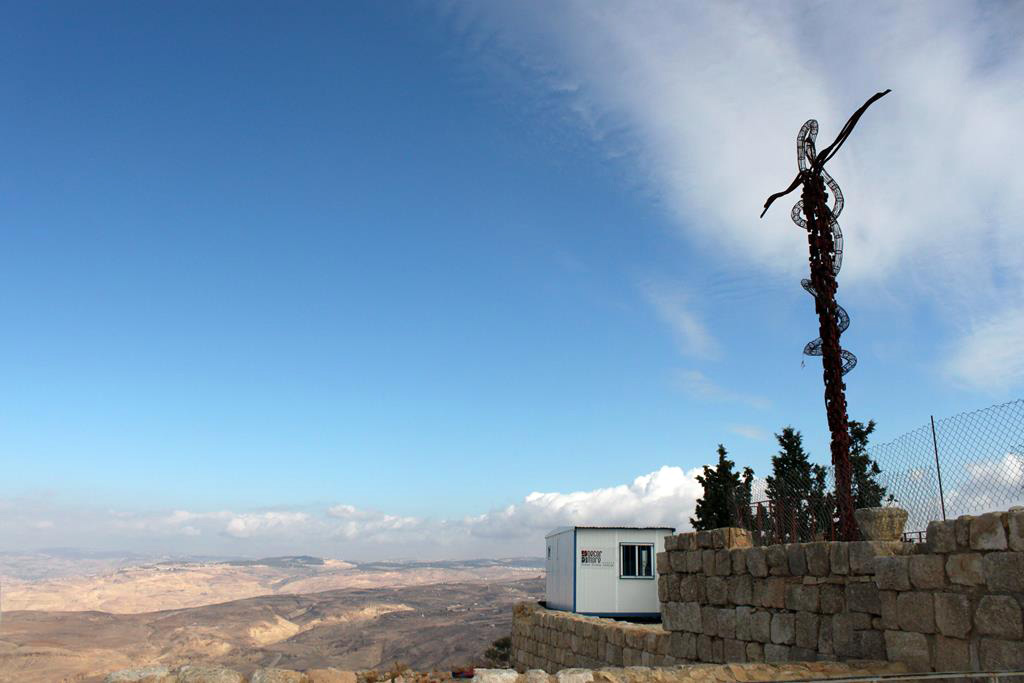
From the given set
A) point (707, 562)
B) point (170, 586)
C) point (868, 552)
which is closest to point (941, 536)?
point (868, 552)

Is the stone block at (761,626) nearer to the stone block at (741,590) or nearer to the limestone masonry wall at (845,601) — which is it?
the limestone masonry wall at (845,601)

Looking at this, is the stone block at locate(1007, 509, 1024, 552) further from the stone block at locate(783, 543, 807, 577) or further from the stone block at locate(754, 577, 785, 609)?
the stone block at locate(754, 577, 785, 609)

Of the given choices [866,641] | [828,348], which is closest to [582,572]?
[828,348]

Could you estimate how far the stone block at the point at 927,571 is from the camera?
6.71 metres

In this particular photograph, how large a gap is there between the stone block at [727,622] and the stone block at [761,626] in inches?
16.0

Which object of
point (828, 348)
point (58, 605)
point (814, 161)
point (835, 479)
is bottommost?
point (58, 605)

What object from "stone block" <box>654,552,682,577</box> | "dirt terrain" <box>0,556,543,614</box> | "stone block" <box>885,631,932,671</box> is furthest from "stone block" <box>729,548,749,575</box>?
"dirt terrain" <box>0,556,543,614</box>

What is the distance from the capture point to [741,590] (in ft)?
31.5

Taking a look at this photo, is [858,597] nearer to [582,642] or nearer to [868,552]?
[868,552]

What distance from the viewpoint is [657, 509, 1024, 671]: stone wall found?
20.2ft

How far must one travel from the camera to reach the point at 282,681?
616 cm

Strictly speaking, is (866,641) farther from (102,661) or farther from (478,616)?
(478,616)

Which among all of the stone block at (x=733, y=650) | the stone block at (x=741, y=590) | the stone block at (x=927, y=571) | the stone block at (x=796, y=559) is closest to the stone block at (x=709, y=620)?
the stone block at (x=733, y=650)

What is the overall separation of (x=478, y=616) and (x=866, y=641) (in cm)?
6757
